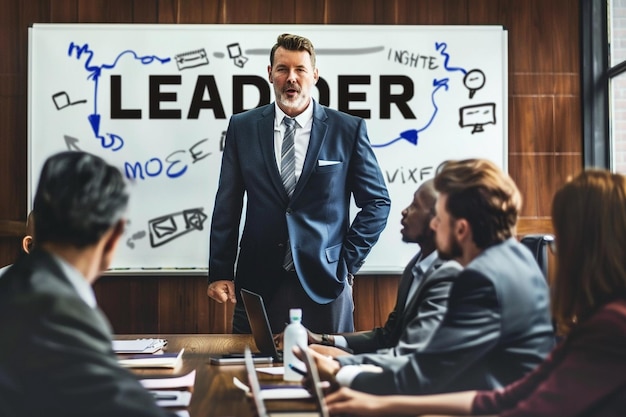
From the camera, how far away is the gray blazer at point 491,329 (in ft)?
5.19

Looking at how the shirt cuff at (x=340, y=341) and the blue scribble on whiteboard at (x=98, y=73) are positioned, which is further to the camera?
the blue scribble on whiteboard at (x=98, y=73)

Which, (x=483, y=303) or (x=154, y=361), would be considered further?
(x=154, y=361)

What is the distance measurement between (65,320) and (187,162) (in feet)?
10.3

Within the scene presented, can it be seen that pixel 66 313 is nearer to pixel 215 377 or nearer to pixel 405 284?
pixel 215 377

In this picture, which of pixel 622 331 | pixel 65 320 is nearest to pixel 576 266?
pixel 622 331

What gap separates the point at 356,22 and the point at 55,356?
3498 mm

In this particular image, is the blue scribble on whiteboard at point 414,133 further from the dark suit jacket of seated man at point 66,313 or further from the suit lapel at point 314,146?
the dark suit jacket of seated man at point 66,313

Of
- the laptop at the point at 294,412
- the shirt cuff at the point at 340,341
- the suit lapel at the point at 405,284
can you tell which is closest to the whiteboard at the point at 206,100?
the shirt cuff at the point at 340,341

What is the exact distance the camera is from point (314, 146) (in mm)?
2930

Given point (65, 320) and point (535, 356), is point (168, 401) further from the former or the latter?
point (535, 356)

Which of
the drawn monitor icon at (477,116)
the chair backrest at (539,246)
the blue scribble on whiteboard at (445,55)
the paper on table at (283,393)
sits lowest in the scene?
the paper on table at (283,393)

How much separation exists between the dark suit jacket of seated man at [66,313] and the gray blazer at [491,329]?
1.98 ft

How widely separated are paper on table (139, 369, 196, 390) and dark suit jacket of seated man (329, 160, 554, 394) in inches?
26.5

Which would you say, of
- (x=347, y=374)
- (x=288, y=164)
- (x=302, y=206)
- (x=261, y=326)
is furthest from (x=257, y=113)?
(x=347, y=374)
